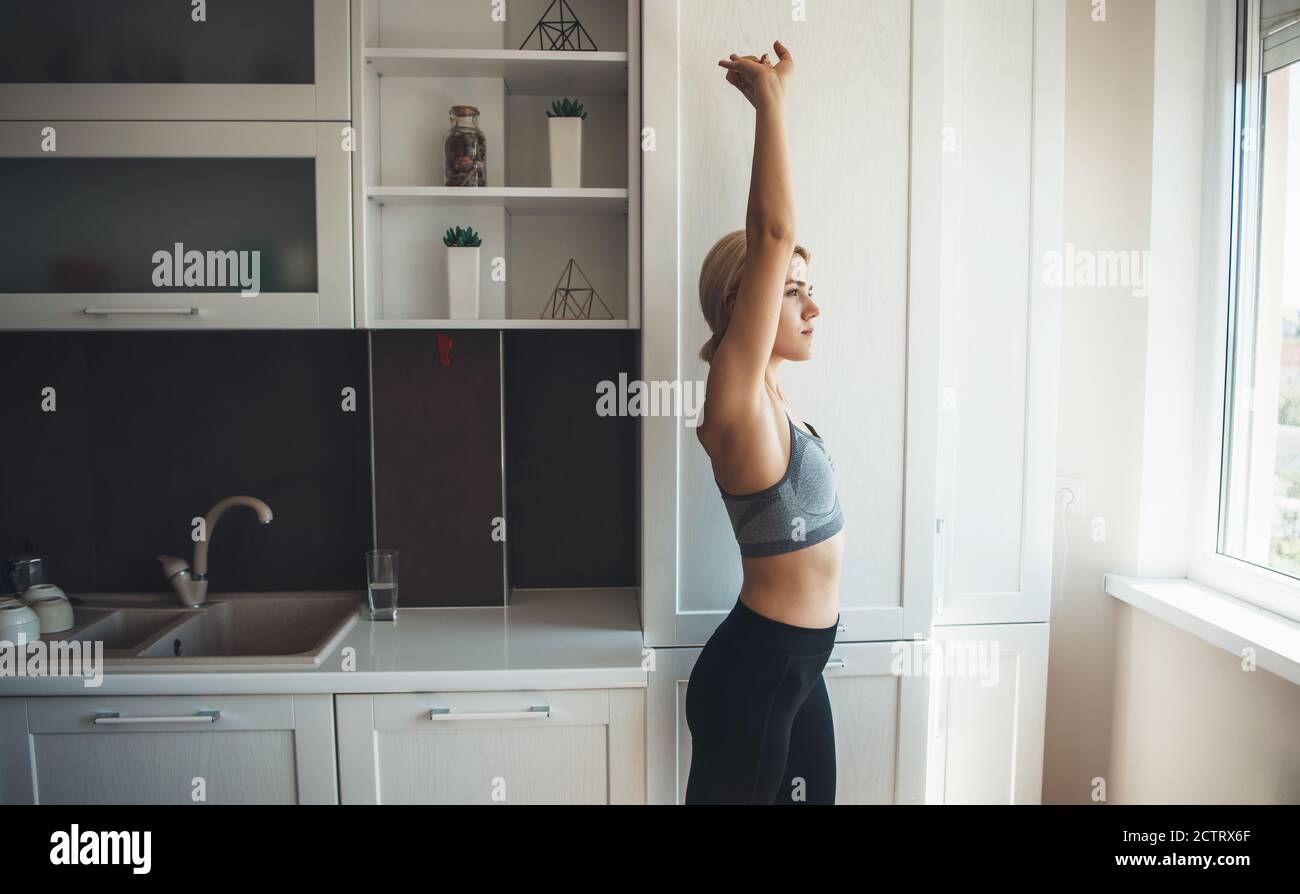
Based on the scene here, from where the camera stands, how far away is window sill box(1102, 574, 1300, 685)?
1.60 metres

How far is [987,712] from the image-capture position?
1.95 m

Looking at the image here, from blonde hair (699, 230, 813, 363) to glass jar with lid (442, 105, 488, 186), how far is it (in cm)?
60

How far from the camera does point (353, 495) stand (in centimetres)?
215

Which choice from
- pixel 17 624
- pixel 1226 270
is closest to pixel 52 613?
pixel 17 624

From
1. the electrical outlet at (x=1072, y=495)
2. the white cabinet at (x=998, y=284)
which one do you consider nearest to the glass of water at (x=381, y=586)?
the white cabinet at (x=998, y=284)

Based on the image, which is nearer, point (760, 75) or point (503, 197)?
point (760, 75)

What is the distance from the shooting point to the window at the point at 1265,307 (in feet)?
5.84

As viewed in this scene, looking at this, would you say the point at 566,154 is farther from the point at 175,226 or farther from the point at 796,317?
the point at 175,226

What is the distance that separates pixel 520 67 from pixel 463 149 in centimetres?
21

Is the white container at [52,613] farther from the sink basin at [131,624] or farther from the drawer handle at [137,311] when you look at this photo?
the drawer handle at [137,311]

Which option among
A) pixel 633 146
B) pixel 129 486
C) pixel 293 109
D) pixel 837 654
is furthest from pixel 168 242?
pixel 837 654

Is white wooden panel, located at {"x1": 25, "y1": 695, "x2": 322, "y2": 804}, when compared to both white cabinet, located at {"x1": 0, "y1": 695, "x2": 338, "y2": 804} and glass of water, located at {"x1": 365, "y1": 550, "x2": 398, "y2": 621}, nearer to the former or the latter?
white cabinet, located at {"x1": 0, "y1": 695, "x2": 338, "y2": 804}

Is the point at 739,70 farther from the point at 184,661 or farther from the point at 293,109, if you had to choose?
the point at 184,661
